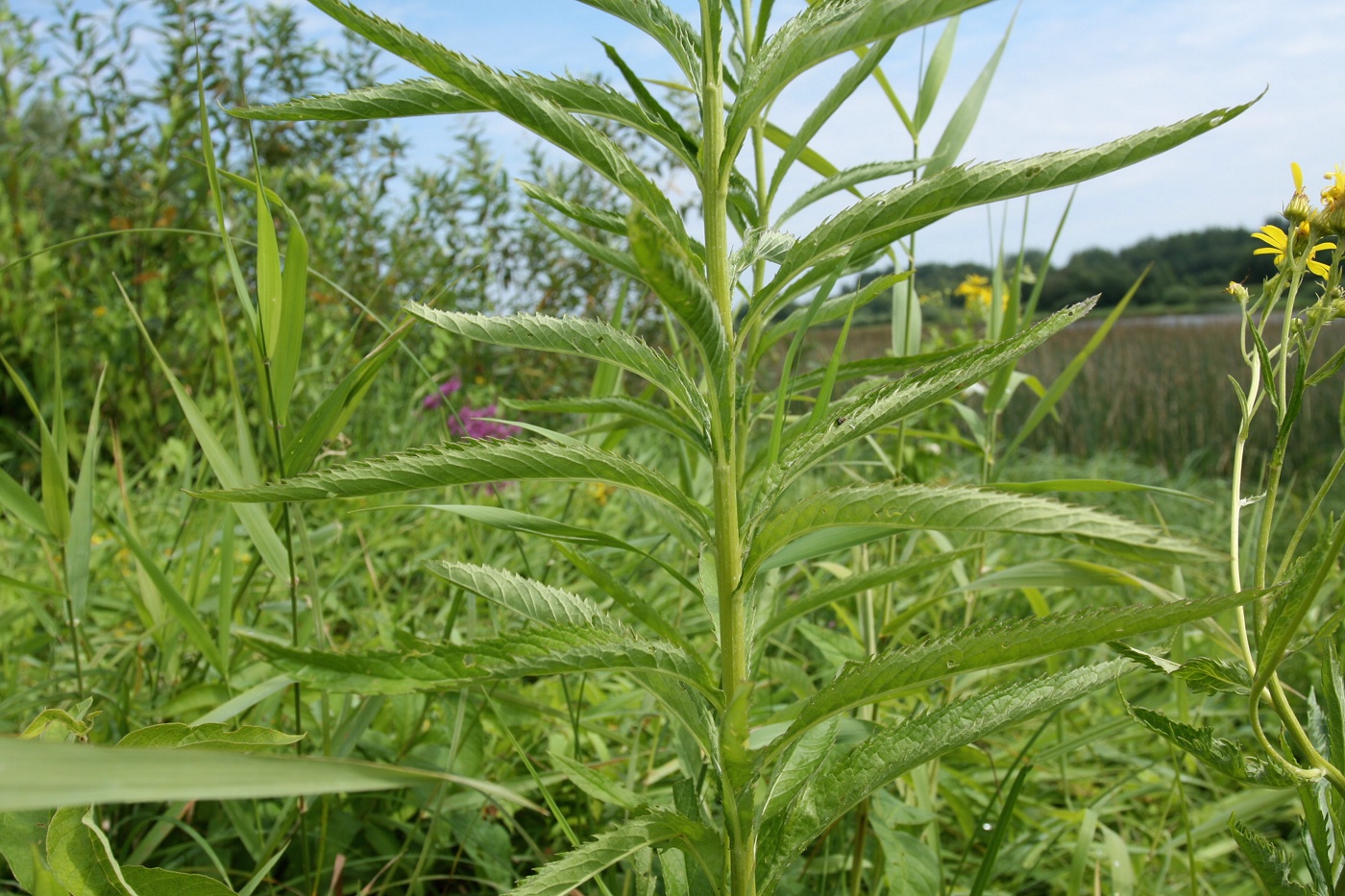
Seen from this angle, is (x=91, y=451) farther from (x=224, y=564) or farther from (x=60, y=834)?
(x=60, y=834)

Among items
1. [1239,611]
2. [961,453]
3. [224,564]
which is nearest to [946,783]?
[1239,611]

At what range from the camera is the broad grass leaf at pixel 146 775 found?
0.27m

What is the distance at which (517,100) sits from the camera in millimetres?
605

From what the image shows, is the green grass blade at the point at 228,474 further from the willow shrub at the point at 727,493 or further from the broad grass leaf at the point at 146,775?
the broad grass leaf at the point at 146,775

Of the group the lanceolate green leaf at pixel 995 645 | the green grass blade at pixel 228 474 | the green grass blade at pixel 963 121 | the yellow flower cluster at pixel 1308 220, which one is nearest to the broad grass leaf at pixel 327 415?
the green grass blade at pixel 228 474

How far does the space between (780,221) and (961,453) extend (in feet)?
17.3

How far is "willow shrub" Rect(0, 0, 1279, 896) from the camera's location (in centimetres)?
55

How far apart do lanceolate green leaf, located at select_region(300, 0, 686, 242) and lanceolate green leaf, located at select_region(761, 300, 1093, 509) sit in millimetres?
180

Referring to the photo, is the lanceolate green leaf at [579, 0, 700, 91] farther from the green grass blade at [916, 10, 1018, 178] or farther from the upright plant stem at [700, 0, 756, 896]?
the green grass blade at [916, 10, 1018, 178]

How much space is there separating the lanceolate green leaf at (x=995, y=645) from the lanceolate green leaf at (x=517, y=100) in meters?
0.32

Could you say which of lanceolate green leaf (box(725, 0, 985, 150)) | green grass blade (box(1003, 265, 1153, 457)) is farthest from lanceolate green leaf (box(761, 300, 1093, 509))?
green grass blade (box(1003, 265, 1153, 457))

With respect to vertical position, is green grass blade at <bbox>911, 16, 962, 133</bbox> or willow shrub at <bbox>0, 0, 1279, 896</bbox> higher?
green grass blade at <bbox>911, 16, 962, 133</bbox>

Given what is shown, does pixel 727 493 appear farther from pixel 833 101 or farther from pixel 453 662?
pixel 833 101

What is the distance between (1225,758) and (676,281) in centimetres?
57
